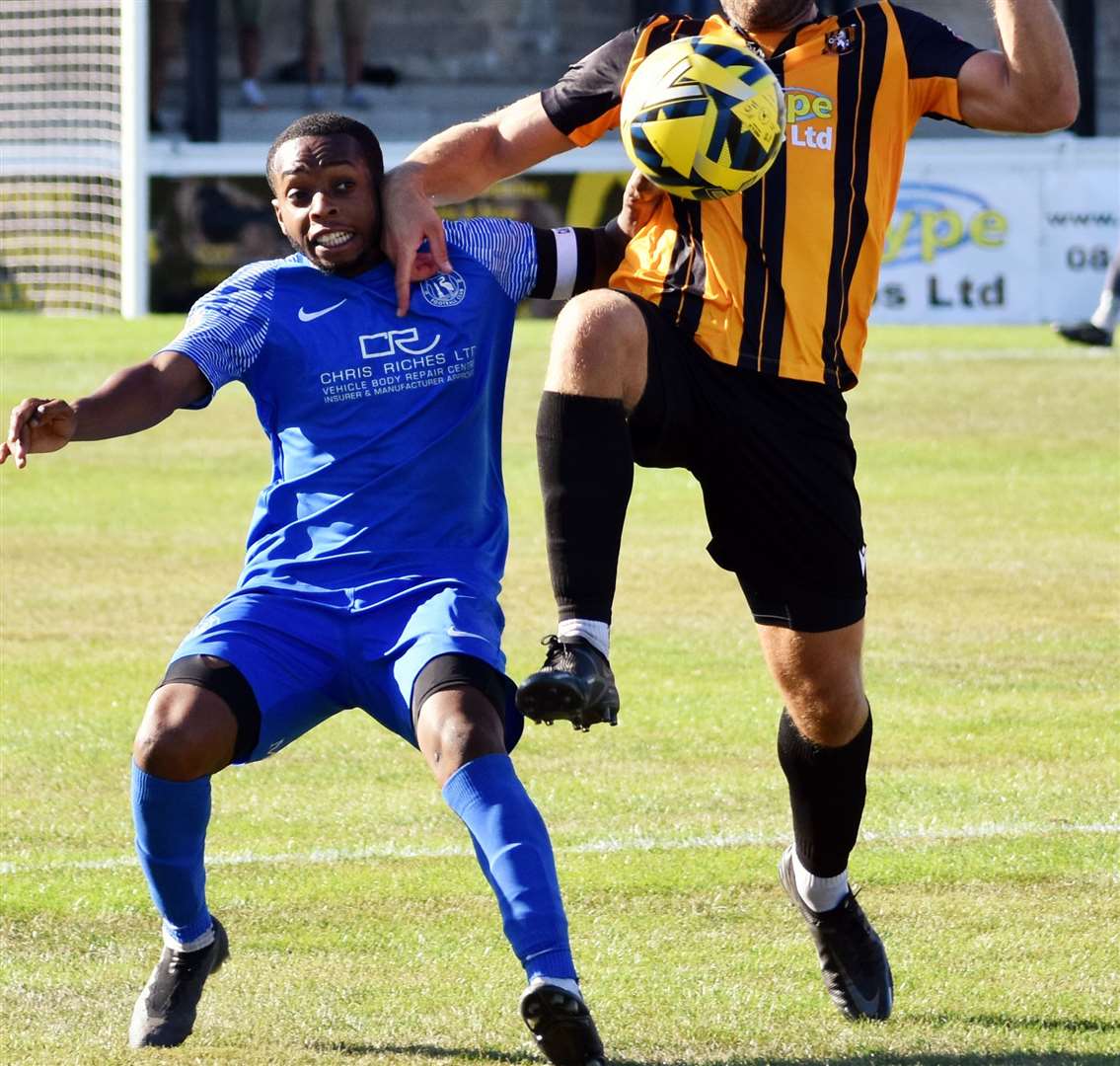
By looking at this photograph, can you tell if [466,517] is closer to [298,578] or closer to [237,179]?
[298,578]

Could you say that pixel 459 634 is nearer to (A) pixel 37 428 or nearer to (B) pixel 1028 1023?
(A) pixel 37 428

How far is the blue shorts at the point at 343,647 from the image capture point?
4.29 m

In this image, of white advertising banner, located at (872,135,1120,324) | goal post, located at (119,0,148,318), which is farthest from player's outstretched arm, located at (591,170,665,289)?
white advertising banner, located at (872,135,1120,324)

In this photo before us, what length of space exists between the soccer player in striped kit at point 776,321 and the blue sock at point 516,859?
1.14 ft

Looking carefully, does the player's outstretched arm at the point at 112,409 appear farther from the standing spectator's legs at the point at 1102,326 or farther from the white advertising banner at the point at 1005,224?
the white advertising banner at the point at 1005,224

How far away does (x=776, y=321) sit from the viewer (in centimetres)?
447

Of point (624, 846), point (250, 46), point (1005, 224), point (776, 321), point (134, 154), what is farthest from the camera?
point (250, 46)

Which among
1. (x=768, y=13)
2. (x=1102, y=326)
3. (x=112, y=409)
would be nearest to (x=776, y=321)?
(x=768, y=13)

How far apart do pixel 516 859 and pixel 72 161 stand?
16.3 metres

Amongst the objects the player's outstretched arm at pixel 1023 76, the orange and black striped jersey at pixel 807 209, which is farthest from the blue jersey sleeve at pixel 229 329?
the player's outstretched arm at pixel 1023 76

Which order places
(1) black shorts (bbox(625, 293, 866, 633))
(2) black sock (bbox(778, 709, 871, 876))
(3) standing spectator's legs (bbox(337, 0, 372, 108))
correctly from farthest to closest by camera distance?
(3) standing spectator's legs (bbox(337, 0, 372, 108))
(2) black sock (bbox(778, 709, 871, 876))
(1) black shorts (bbox(625, 293, 866, 633))

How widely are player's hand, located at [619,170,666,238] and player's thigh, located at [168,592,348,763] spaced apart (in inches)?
44.2

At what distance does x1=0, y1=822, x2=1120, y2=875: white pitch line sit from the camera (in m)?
5.91

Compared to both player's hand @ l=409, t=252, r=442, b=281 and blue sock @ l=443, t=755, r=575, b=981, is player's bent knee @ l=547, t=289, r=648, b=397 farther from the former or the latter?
blue sock @ l=443, t=755, r=575, b=981
